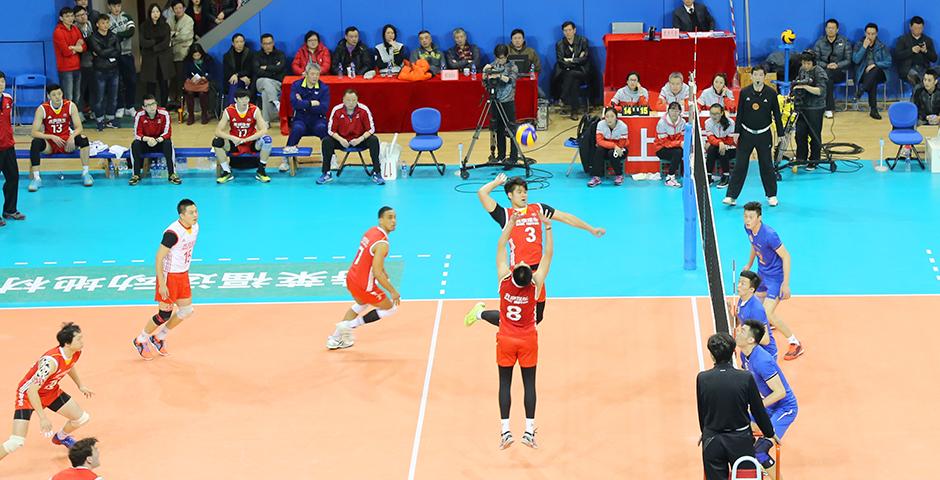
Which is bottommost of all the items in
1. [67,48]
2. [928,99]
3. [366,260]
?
[366,260]

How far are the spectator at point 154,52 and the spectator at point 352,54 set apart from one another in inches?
137

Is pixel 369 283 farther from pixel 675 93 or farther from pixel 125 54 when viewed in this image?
pixel 125 54

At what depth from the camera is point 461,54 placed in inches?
1048

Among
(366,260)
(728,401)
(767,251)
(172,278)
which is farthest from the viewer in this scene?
(172,278)

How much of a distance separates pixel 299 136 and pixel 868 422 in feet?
45.7

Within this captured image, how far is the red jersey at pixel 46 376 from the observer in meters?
10.9

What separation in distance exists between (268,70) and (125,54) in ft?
10.3

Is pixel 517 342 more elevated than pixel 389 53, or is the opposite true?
pixel 389 53

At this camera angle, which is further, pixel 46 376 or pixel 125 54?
pixel 125 54

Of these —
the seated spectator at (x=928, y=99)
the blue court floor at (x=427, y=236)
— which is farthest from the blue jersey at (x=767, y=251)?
the seated spectator at (x=928, y=99)

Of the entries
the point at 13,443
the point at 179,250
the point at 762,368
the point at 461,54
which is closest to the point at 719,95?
the point at 461,54

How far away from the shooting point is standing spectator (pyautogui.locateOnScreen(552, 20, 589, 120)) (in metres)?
26.6

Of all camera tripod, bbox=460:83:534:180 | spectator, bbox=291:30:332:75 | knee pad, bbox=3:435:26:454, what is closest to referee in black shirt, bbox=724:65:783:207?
camera tripod, bbox=460:83:534:180

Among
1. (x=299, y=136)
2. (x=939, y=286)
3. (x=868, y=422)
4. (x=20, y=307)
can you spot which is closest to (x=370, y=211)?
(x=299, y=136)
